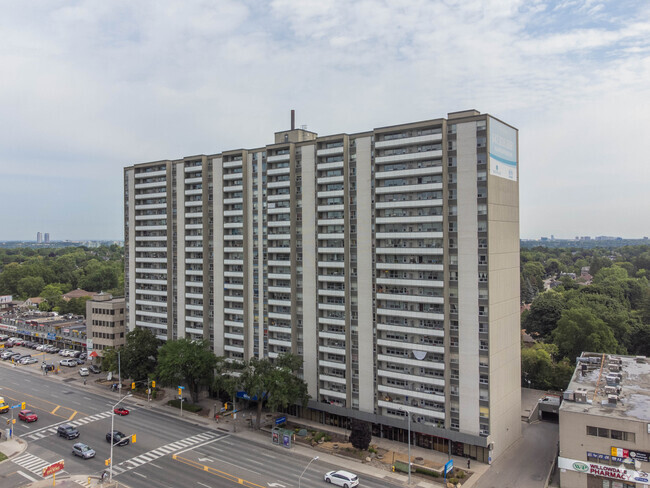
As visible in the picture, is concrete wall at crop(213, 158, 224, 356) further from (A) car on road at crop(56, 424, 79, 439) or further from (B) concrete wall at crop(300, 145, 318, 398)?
(A) car on road at crop(56, 424, 79, 439)

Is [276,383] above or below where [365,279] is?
below

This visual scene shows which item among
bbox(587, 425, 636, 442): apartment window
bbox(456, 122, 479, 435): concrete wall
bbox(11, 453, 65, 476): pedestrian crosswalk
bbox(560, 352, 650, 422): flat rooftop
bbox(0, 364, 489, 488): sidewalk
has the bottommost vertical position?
bbox(0, 364, 489, 488): sidewalk

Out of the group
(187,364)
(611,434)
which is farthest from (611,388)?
(187,364)

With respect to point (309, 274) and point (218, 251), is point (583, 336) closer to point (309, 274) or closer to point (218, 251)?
point (309, 274)

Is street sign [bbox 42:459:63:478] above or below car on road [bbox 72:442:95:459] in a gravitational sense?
above

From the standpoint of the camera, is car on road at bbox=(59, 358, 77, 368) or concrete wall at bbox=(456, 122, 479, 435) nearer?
concrete wall at bbox=(456, 122, 479, 435)

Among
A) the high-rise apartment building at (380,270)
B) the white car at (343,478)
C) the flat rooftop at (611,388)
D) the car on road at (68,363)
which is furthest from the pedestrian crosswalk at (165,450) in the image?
the car on road at (68,363)

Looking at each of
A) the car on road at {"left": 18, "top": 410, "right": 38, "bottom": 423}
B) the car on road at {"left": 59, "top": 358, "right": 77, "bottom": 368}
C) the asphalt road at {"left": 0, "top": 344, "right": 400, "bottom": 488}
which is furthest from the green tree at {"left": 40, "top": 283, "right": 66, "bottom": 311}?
the car on road at {"left": 18, "top": 410, "right": 38, "bottom": 423}
